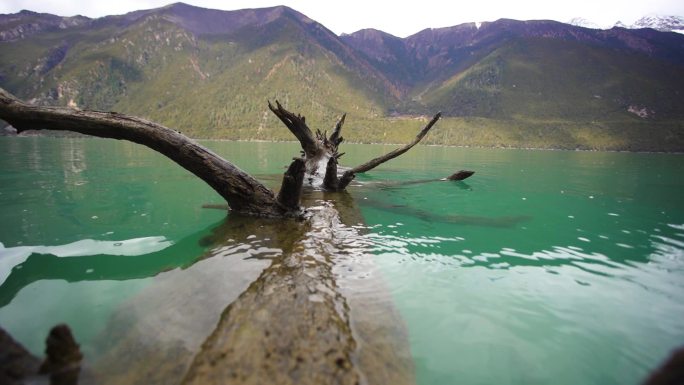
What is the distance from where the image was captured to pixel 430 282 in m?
5.80

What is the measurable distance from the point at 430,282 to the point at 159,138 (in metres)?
6.69

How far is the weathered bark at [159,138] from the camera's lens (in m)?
6.95

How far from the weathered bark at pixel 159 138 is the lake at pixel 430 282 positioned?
153cm

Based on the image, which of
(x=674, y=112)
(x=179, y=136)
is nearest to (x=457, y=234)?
(x=179, y=136)

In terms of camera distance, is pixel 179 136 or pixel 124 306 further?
pixel 179 136

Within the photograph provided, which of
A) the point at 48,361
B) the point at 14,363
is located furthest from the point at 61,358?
the point at 14,363

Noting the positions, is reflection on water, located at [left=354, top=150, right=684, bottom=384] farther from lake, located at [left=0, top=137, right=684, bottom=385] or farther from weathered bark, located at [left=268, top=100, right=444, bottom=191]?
weathered bark, located at [left=268, top=100, right=444, bottom=191]

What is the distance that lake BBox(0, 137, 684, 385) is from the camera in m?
3.71

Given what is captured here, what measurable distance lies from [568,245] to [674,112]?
801ft

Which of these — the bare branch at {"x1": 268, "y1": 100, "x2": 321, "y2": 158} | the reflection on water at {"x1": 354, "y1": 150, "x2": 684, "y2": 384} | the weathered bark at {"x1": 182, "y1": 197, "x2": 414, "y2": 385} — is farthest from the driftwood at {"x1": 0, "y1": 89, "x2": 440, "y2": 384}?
the bare branch at {"x1": 268, "y1": 100, "x2": 321, "y2": 158}

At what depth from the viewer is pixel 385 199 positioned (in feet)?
46.2

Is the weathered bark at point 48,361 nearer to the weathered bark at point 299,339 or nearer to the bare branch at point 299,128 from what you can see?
the weathered bark at point 299,339

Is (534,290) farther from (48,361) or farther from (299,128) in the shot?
(299,128)

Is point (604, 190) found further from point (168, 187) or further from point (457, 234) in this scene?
point (168, 187)
